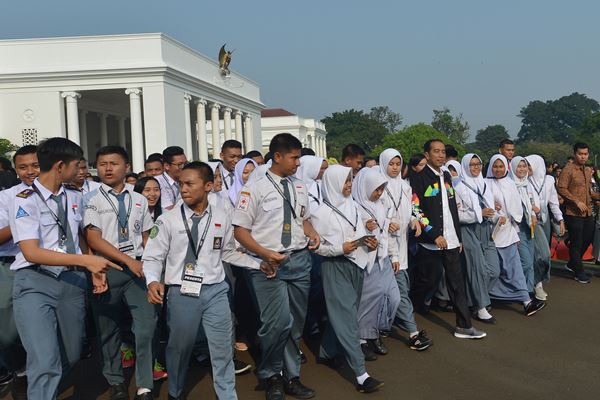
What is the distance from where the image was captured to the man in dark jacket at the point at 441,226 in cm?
577

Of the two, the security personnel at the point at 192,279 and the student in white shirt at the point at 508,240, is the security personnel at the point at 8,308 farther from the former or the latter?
the student in white shirt at the point at 508,240

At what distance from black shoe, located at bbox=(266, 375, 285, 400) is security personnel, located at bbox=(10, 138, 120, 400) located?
139 cm

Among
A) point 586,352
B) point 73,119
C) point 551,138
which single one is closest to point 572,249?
point 586,352

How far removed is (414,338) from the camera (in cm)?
544

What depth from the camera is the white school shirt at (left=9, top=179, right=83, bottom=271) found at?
141 inches

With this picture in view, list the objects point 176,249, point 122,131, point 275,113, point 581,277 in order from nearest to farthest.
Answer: point 176,249 → point 581,277 → point 122,131 → point 275,113

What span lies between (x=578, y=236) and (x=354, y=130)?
313 feet

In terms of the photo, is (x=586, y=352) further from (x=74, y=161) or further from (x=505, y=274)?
(x=74, y=161)

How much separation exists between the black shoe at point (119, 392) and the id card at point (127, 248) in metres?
0.99

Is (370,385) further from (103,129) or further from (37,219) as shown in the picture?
(103,129)

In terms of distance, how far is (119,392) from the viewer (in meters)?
4.39

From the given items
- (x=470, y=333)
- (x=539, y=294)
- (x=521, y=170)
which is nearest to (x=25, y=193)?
(x=470, y=333)

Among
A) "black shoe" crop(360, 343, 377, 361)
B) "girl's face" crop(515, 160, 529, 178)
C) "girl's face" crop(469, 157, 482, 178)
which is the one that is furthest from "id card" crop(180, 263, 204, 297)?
"girl's face" crop(515, 160, 529, 178)

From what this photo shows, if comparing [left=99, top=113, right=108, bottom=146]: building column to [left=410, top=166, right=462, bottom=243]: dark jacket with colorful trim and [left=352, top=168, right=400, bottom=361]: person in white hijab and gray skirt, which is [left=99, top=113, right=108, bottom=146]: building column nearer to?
[left=410, top=166, right=462, bottom=243]: dark jacket with colorful trim
